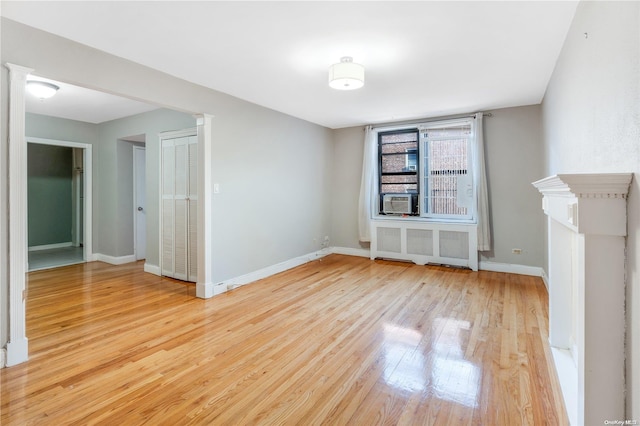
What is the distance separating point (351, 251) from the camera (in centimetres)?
618

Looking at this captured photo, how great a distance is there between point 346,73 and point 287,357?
2.49 m

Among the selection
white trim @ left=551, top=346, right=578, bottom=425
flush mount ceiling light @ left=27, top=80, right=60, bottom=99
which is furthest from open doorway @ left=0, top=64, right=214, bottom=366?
white trim @ left=551, top=346, right=578, bottom=425

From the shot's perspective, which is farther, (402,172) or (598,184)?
(402,172)

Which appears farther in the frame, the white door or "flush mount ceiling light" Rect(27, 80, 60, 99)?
the white door

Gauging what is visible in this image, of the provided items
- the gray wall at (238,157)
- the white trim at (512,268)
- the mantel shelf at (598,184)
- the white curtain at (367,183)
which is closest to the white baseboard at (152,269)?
the gray wall at (238,157)

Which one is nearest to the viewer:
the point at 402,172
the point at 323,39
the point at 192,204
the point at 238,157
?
the point at 323,39

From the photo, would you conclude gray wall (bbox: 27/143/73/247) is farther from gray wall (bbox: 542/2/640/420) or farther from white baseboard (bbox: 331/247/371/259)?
gray wall (bbox: 542/2/640/420)

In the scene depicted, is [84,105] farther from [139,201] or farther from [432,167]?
[432,167]

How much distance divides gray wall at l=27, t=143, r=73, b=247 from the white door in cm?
281

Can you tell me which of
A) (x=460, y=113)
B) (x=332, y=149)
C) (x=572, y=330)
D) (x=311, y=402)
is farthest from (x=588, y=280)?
(x=332, y=149)

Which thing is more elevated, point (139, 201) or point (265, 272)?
point (139, 201)

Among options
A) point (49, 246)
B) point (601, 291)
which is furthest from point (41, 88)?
point (601, 291)

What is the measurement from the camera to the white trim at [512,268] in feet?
14.8

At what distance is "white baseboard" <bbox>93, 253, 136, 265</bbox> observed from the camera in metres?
5.45
